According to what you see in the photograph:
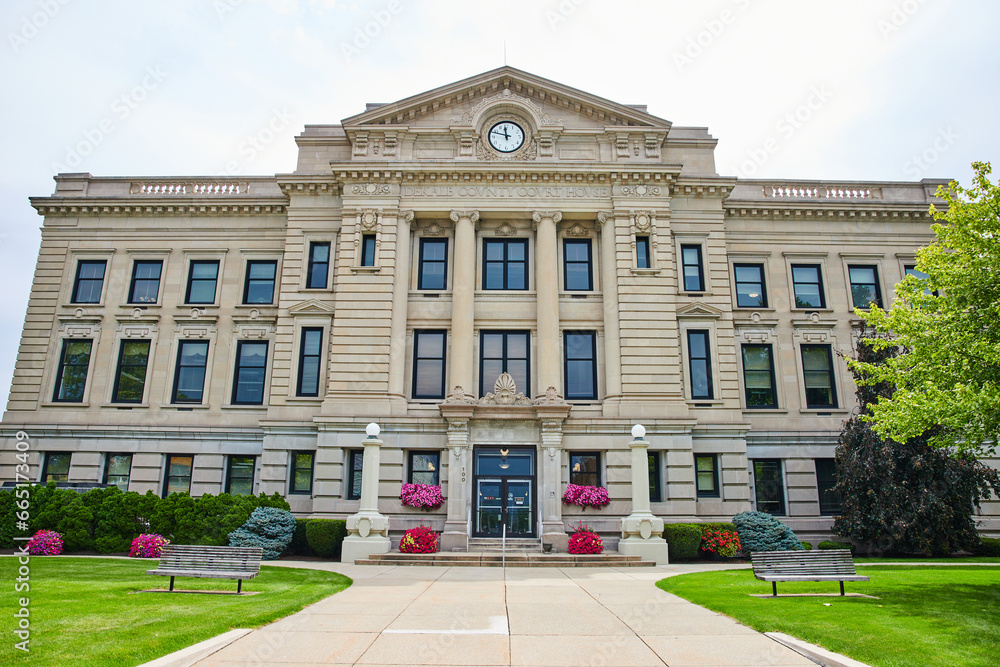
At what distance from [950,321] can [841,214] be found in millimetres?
20133

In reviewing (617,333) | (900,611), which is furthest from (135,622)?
(617,333)

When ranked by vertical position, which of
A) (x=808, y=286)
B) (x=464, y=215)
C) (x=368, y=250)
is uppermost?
(x=464, y=215)

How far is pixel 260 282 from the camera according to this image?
32.5 m

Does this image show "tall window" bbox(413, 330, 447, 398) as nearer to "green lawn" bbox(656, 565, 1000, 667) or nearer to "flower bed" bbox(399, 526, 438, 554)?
"flower bed" bbox(399, 526, 438, 554)

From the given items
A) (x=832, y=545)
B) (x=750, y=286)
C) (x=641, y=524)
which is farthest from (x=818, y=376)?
(x=641, y=524)

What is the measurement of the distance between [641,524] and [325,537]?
37.9 feet

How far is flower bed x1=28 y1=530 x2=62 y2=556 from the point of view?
22.8m

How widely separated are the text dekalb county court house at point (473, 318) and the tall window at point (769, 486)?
84 millimetres

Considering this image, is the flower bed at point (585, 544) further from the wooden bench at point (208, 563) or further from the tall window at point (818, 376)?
the wooden bench at point (208, 563)

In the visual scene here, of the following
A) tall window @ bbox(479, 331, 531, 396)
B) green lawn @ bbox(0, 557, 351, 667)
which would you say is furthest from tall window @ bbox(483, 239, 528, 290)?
green lawn @ bbox(0, 557, 351, 667)

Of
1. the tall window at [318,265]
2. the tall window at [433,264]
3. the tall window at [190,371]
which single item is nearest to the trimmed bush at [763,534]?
the tall window at [433,264]

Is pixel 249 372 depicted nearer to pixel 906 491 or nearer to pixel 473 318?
pixel 473 318

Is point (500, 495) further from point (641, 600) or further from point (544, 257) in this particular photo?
point (641, 600)

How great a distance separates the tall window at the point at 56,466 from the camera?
1187 inches
